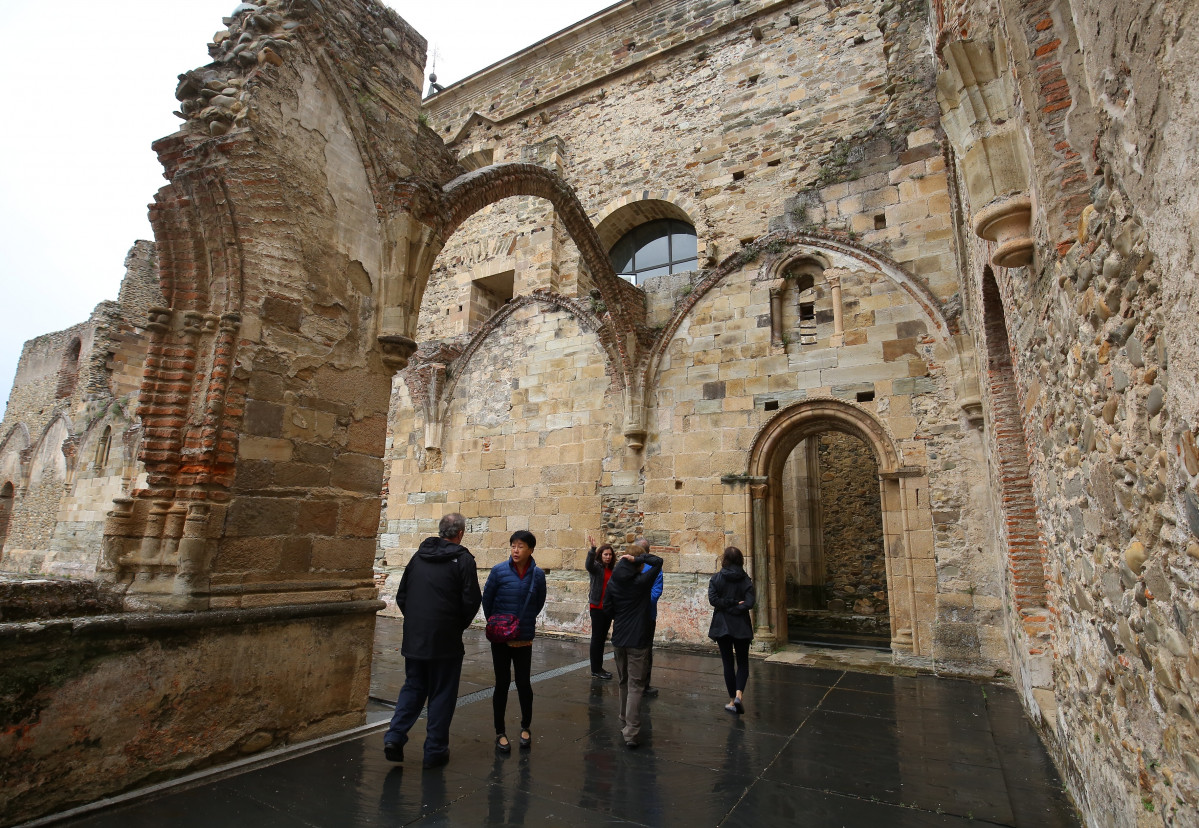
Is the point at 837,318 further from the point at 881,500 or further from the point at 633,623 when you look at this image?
the point at 633,623

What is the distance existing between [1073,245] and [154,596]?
4.75m

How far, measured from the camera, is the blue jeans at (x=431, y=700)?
361 cm

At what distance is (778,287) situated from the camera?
8.05 metres

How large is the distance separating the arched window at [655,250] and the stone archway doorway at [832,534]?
440 cm

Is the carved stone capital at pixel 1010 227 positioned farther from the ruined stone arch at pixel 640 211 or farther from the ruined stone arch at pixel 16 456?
the ruined stone arch at pixel 16 456

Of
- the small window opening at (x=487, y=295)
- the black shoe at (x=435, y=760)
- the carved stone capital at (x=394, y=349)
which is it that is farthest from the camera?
the small window opening at (x=487, y=295)

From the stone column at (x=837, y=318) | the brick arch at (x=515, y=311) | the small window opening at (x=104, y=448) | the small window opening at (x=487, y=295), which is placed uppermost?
the small window opening at (x=487, y=295)

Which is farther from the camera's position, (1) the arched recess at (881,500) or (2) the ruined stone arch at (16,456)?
(2) the ruined stone arch at (16,456)

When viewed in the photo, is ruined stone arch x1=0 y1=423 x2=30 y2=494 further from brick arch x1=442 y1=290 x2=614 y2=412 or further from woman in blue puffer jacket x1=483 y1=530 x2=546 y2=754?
woman in blue puffer jacket x1=483 y1=530 x2=546 y2=754

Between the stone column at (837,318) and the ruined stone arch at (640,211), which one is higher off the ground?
the ruined stone arch at (640,211)

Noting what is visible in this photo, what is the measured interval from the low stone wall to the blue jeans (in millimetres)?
765

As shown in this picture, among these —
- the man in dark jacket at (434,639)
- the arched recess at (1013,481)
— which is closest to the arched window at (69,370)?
the man in dark jacket at (434,639)

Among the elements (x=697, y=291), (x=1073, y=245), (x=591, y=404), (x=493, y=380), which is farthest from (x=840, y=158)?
(x=1073, y=245)

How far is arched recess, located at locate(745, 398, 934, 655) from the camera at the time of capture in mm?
6707
